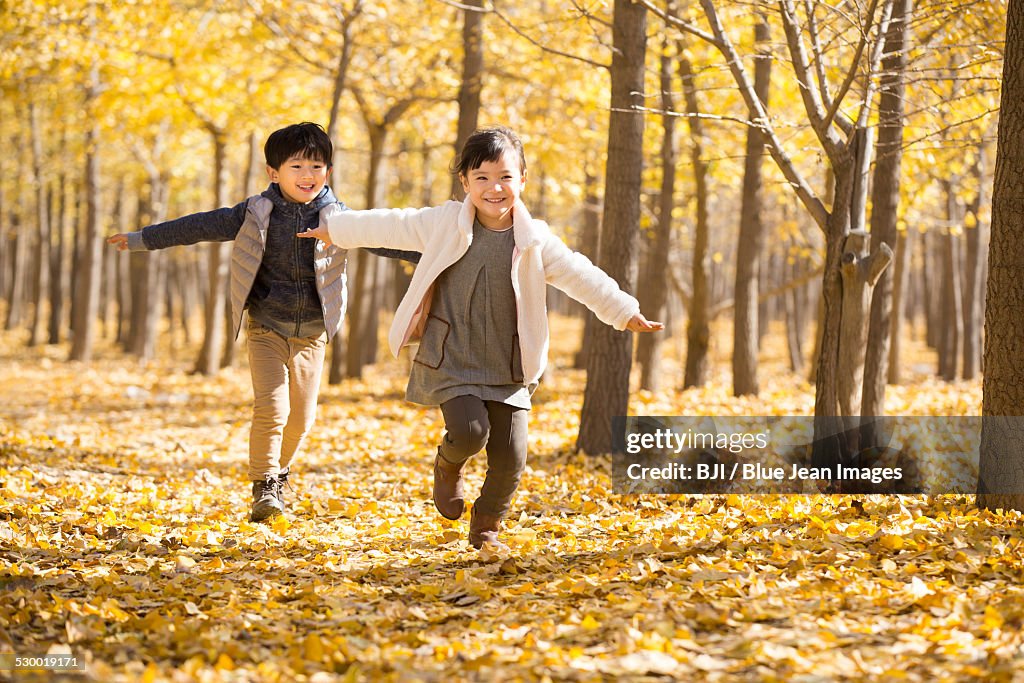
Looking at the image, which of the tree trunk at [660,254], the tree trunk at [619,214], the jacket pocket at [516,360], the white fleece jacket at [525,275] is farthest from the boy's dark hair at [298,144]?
the tree trunk at [660,254]

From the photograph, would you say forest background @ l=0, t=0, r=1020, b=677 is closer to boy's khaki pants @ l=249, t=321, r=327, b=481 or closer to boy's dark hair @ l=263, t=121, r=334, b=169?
boy's khaki pants @ l=249, t=321, r=327, b=481

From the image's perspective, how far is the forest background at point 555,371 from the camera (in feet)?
11.6

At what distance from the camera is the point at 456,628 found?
357 centimetres

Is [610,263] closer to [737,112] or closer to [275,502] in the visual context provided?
[275,502]

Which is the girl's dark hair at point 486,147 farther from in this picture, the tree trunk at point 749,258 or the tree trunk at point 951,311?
the tree trunk at point 951,311

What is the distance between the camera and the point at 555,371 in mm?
17812

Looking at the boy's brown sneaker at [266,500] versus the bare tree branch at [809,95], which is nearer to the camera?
the boy's brown sneaker at [266,500]

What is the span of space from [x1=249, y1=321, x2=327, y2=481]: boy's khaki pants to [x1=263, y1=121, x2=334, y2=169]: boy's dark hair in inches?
38.4

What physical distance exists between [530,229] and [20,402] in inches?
424

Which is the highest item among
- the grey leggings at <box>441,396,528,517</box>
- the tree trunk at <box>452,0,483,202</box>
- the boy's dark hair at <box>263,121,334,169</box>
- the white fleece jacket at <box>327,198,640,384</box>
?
the tree trunk at <box>452,0,483,202</box>

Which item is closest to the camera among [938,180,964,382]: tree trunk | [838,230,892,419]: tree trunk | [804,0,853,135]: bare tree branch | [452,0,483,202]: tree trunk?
[804,0,853,135]: bare tree branch

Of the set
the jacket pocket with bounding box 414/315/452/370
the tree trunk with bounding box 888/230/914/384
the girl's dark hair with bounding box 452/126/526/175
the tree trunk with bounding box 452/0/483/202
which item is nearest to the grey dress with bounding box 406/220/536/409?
the jacket pocket with bounding box 414/315/452/370

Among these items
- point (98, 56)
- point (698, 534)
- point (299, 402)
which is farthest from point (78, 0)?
point (698, 534)

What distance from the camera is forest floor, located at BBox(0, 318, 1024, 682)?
123 inches
